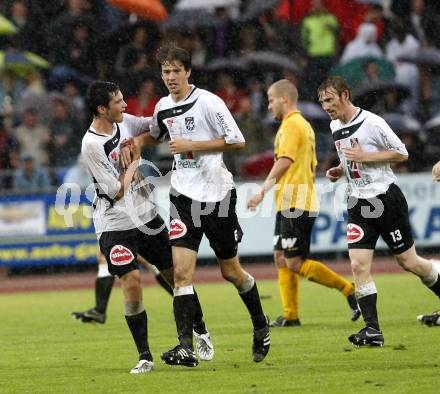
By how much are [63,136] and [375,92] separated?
536cm

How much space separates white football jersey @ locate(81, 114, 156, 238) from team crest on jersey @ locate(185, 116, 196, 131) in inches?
19.1

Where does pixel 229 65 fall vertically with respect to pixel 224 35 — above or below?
below

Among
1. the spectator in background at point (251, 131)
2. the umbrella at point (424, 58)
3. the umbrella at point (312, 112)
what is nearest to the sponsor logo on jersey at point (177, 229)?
the spectator in background at point (251, 131)

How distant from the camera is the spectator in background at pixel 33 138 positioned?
19.0 meters

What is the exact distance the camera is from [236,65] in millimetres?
19672

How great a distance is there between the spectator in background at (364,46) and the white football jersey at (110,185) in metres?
11.4

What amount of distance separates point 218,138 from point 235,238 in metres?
0.79

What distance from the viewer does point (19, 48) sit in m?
20.1

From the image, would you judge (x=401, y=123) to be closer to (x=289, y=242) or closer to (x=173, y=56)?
(x=289, y=242)

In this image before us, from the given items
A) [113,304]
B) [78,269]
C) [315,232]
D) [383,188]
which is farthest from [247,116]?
[383,188]

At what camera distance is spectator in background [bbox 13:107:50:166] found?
62.2ft

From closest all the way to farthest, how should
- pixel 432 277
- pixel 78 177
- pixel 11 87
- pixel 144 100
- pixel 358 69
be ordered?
1. pixel 432 277
2. pixel 78 177
3. pixel 144 100
4. pixel 358 69
5. pixel 11 87

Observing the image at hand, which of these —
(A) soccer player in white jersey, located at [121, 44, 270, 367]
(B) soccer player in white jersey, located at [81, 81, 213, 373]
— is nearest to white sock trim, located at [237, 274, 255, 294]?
(A) soccer player in white jersey, located at [121, 44, 270, 367]

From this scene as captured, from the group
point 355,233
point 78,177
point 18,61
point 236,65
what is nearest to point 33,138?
point 18,61
